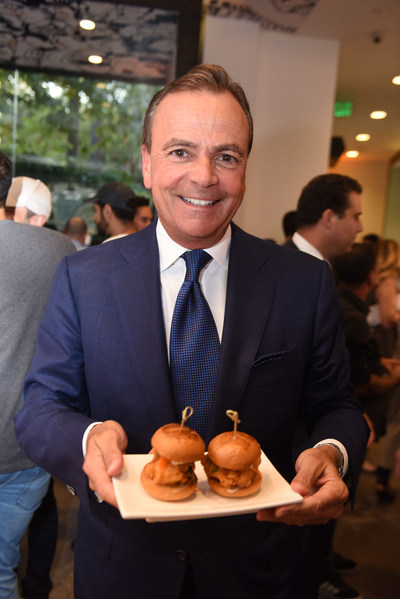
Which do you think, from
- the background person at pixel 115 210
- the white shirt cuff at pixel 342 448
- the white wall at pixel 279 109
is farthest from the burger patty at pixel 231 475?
the white wall at pixel 279 109

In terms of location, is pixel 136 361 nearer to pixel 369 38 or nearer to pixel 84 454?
pixel 84 454

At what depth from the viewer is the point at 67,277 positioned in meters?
1.40

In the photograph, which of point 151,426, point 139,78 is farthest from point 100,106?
point 151,426

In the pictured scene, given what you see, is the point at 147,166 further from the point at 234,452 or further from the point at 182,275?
the point at 234,452

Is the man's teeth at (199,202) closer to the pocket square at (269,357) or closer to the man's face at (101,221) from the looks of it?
the pocket square at (269,357)

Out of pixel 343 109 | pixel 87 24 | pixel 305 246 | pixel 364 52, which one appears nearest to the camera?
pixel 305 246

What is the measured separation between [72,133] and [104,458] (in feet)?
12.8

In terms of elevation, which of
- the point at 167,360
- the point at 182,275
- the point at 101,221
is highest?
the point at 101,221

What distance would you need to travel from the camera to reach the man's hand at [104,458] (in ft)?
3.29

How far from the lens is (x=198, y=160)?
1.30m

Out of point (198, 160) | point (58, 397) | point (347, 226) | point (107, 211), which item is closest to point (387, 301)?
point (347, 226)

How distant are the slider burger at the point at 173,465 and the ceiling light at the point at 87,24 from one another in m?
4.05

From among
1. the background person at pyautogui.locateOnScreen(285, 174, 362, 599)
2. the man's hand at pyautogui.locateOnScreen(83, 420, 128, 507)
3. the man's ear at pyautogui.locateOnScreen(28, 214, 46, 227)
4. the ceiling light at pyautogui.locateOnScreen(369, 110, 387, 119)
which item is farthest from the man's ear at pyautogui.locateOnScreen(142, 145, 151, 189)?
the ceiling light at pyautogui.locateOnScreen(369, 110, 387, 119)

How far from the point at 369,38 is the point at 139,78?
91.2 inches
